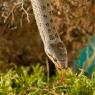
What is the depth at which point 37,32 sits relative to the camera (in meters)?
1.40

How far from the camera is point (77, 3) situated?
106 cm

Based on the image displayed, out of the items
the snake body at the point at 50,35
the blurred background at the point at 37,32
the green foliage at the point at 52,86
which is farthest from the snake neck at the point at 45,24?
the blurred background at the point at 37,32

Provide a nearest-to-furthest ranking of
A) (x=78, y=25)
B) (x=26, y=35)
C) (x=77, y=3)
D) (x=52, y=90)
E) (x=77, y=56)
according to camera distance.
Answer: (x=52, y=90) → (x=77, y=3) → (x=78, y=25) → (x=26, y=35) → (x=77, y=56)

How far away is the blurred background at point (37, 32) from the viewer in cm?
109

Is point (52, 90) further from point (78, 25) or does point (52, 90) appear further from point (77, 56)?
point (77, 56)

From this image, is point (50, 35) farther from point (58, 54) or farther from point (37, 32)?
point (37, 32)

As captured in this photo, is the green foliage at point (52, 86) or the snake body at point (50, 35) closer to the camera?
the snake body at point (50, 35)

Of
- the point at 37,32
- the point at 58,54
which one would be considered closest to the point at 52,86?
the point at 58,54

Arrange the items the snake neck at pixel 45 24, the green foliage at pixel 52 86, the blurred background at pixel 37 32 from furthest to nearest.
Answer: the blurred background at pixel 37 32 → the green foliage at pixel 52 86 → the snake neck at pixel 45 24

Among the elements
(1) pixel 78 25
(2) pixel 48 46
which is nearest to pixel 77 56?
(1) pixel 78 25

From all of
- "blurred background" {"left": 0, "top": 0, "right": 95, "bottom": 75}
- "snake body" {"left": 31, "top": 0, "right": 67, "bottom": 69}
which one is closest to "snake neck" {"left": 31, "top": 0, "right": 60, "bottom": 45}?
"snake body" {"left": 31, "top": 0, "right": 67, "bottom": 69}

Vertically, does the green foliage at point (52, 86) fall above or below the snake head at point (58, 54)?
below

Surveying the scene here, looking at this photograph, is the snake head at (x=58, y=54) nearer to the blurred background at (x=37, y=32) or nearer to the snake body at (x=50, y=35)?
the snake body at (x=50, y=35)

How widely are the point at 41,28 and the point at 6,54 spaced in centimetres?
76
